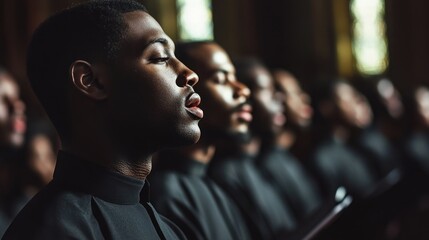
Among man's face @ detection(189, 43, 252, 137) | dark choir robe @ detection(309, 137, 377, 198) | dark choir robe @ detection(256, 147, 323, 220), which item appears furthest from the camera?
dark choir robe @ detection(309, 137, 377, 198)

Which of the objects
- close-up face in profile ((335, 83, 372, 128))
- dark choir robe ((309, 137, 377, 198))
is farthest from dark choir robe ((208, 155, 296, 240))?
close-up face in profile ((335, 83, 372, 128))

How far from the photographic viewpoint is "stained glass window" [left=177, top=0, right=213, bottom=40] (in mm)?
10172

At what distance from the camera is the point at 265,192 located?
17.6 feet

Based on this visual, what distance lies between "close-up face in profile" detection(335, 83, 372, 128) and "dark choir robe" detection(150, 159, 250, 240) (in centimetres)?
388

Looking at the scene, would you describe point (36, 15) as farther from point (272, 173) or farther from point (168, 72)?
point (168, 72)

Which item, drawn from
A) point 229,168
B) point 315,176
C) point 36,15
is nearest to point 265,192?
point 229,168

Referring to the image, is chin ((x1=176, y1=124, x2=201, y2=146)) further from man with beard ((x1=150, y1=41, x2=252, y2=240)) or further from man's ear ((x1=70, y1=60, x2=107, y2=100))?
man with beard ((x1=150, y1=41, x2=252, y2=240))

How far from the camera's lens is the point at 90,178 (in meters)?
2.03

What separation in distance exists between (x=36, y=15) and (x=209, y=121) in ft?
17.6

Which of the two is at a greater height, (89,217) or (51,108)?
(51,108)

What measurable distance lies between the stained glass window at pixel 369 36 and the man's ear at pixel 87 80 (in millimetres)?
8850

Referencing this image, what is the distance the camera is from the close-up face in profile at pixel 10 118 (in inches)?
188

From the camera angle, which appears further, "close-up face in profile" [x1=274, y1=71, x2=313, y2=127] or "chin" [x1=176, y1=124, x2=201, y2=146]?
"close-up face in profile" [x1=274, y1=71, x2=313, y2=127]

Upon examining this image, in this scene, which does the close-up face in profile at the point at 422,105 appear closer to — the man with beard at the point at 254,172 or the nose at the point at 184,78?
the man with beard at the point at 254,172
